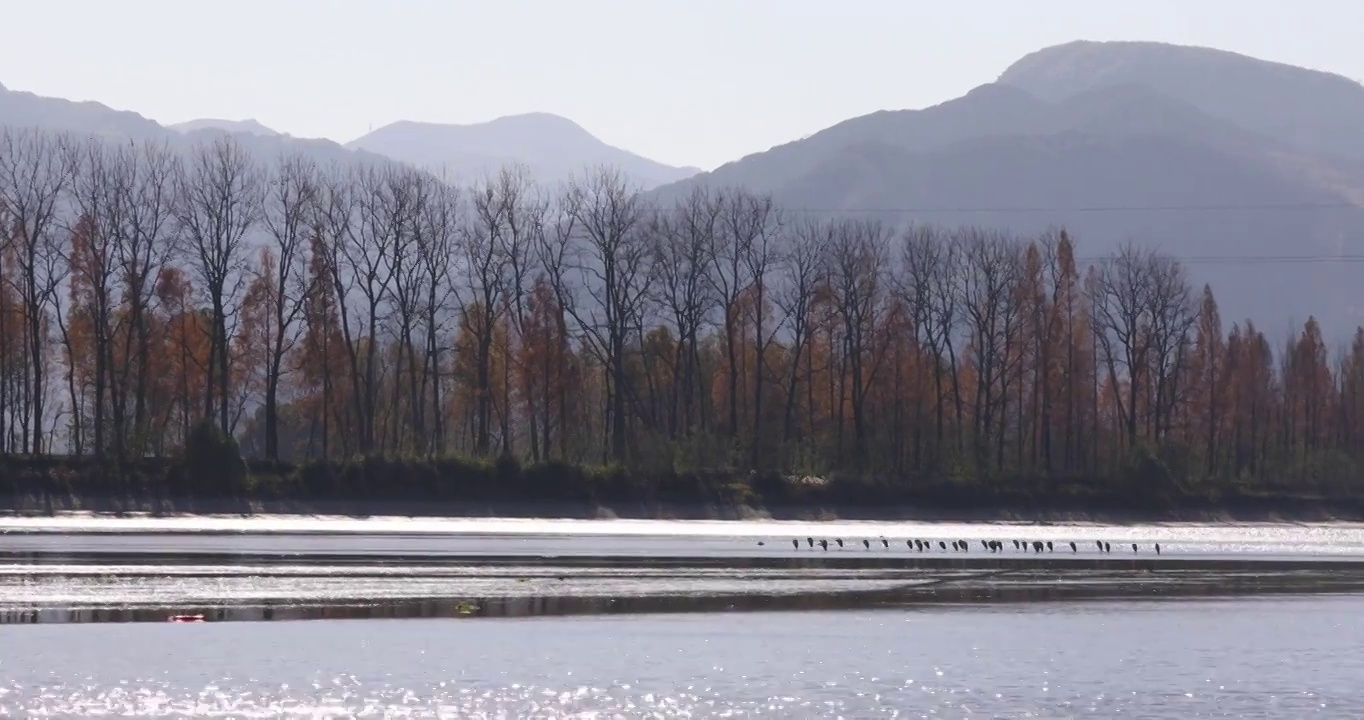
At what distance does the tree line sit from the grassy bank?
151 cm

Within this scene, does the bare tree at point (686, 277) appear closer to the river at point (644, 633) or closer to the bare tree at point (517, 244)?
the bare tree at point (517, 244)

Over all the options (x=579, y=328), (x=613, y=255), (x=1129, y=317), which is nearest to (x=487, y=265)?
(x=613, y=255)

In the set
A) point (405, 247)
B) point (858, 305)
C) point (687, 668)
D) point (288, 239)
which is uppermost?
point (288, 239)

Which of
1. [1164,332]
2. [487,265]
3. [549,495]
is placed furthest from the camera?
[1164,332]

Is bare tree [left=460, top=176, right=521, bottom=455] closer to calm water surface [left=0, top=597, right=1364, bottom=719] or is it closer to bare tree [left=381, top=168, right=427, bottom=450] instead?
bare tree [left=381, top=168, right=427, bottom=450]

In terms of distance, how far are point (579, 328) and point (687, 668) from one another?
72580 mm

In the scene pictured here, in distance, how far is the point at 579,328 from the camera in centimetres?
9950

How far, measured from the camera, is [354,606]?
1345 inches

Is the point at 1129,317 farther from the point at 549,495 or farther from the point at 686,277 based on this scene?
the point at 549,495

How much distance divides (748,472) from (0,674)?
5914 cm

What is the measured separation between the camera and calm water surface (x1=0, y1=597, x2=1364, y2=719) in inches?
935

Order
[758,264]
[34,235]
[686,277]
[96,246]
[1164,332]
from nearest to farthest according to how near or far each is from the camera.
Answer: [34,235], [96,246], [686,277], [758,264], [1164,332]

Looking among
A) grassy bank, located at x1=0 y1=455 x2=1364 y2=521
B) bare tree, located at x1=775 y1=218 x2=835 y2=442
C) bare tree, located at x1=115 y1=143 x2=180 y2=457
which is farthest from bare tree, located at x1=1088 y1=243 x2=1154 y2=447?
bare tree, located at x1=115 y1=143 x2=180 y2=457

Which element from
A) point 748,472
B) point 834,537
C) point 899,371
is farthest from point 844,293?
point 834,537
